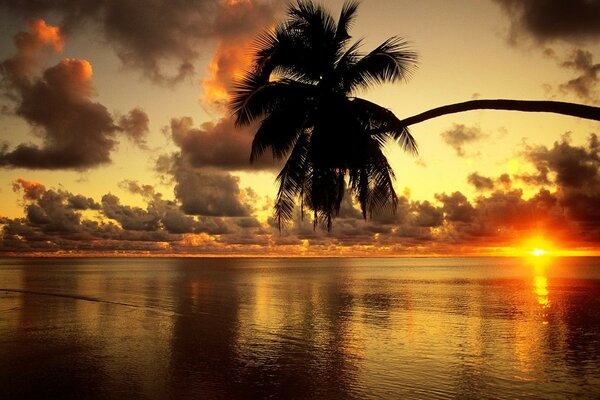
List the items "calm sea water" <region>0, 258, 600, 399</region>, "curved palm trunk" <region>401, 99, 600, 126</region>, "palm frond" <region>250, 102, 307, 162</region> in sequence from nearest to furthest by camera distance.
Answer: "curved palm trunk" <region>401, 99, 600, 126</region>
"calm sea water" <region>0, 258, 600, 399</region>
"palm frond" <region>250, 102, 307, 162</region>

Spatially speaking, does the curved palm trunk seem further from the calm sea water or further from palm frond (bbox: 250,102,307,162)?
palm frond (bbox: 250,102,307,162)

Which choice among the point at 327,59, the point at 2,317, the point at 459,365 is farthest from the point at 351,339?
the point at 2,317

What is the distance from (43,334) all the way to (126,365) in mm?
6715

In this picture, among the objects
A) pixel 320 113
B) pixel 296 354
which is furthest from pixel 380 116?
pixel 296 354

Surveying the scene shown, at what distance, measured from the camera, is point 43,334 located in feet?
55.5

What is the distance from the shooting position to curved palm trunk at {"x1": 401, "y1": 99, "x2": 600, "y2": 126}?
5.46 metres

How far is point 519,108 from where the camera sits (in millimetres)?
6258

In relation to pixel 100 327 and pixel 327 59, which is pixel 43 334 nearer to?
pixel 100 327

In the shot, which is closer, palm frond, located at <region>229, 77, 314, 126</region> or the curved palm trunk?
the curved palm trunk

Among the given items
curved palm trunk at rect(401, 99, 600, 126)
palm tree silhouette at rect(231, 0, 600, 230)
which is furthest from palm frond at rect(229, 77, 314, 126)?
curved palm trunk at rect(401, 99, 600, 126)

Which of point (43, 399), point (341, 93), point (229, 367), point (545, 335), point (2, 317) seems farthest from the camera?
point (2, 317)

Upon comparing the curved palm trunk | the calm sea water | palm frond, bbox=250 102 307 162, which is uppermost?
palm frond, bbox=250 102 307 162

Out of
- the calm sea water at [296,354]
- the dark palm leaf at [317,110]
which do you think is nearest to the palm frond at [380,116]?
the dark palm leaf at [317,110]

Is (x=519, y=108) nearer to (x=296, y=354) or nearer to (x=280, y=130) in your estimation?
(x=280, y=130)
